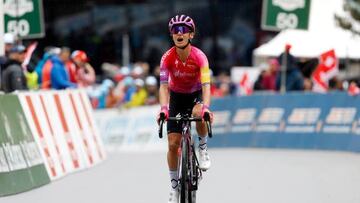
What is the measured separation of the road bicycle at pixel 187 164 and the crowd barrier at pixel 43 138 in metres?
3.18

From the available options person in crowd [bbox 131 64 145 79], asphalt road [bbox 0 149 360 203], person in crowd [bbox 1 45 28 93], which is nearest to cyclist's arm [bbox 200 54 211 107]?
A: asphalt road [bbox 0 149 360 203]

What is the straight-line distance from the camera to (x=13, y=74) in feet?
50.1

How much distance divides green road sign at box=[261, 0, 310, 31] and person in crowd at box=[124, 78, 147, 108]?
10.4ft

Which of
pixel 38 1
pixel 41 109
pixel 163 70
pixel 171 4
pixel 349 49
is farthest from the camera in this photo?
pixel 171 4

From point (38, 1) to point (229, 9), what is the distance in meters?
15.8

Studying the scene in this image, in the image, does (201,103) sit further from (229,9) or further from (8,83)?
(229,9)

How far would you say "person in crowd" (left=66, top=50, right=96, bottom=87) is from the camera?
18.9m

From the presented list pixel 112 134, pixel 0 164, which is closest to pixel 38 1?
pixel 112 134

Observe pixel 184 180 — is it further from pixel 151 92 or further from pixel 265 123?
pixel 151 92

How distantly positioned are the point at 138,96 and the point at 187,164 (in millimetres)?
12747

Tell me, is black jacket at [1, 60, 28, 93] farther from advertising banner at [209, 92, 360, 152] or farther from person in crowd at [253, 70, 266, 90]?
person in crowd at [253, 70, 266, 90]

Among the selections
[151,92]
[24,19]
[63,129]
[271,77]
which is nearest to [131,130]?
[151,92]

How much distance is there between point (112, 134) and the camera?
68.1ft

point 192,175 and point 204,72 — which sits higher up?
point 204,72
